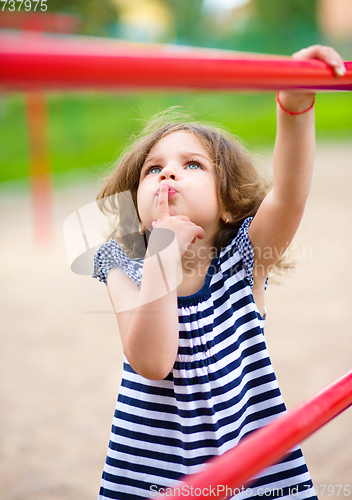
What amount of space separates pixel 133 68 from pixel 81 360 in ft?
5.71

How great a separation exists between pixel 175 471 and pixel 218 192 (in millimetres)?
425

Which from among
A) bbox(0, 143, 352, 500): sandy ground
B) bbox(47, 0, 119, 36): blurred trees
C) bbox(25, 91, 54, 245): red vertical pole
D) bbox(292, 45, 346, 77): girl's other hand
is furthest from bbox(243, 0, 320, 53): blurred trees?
bbox(292, 45, 346, 77): girl's other hand

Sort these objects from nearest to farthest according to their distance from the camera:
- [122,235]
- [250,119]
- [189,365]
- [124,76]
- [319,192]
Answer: [124,76] < [189,365] < [122,235] < [319,192] < [250,119]

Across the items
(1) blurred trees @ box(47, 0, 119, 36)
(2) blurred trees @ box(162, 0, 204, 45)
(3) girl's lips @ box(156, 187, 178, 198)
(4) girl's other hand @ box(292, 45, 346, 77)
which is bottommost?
(4) girl's other hand @ box(292, 45, 346, 77)

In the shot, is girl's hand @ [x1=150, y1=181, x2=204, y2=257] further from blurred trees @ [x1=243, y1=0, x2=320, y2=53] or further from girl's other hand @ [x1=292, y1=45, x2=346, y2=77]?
blurred trees @ [x1=243, y1=0, x2=320, y2=53]

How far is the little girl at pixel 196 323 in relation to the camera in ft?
2.29

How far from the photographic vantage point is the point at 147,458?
0.74 meters

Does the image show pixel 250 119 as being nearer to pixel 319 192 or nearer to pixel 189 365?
pixel 319 192

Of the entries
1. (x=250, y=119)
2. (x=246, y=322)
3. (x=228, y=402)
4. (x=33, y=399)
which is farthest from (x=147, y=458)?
(x=250, y=119)

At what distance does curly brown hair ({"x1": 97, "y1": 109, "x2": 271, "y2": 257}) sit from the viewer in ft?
2.68

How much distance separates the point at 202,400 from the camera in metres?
0.72

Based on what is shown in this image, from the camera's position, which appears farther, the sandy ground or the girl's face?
the sandy ground

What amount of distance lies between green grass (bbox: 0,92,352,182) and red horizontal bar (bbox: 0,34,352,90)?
229 inches
